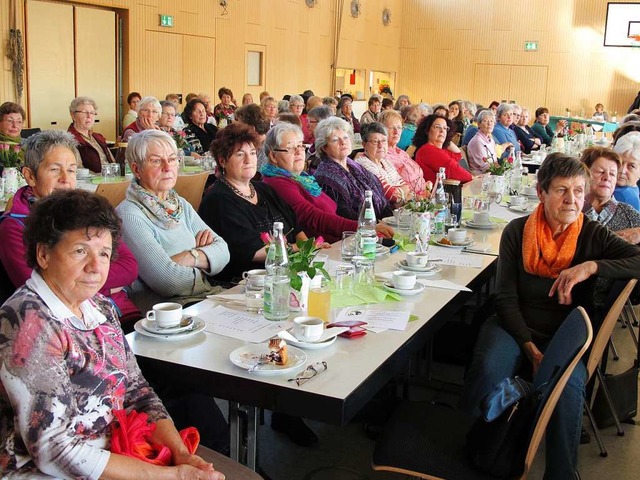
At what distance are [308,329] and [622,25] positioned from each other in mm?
18462

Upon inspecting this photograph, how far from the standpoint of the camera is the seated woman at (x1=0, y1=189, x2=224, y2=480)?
5.57ft

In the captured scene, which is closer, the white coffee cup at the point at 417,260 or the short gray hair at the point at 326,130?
the white coffee cup at the point at 417,260

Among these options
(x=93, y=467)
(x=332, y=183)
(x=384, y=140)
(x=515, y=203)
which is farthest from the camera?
(x=384, y=140)

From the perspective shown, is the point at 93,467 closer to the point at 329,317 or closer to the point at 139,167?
the point at 329,317

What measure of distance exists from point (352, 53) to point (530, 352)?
51.4ft

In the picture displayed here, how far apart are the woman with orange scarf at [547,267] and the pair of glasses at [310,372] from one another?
1067 millimetres

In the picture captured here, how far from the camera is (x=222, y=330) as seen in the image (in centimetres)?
248

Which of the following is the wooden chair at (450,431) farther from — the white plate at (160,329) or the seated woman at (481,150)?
the seated woman at (481,150)

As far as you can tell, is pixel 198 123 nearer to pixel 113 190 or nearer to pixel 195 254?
pixel 113 190

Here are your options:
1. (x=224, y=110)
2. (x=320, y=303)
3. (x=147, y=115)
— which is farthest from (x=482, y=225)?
(x=224, y=110)

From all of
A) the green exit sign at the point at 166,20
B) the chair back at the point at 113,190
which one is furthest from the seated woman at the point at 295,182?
the green exit sign at the point at 166,20

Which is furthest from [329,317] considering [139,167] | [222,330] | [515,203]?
[515,203]

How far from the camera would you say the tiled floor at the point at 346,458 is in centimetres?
311

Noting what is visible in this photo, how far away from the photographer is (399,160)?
6.60 m
